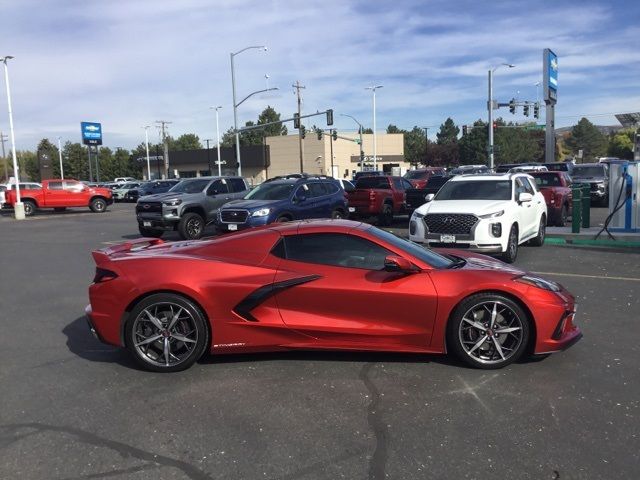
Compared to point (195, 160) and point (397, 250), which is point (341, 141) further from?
point (397, 250)

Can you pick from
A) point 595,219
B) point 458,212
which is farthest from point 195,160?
point 458,212

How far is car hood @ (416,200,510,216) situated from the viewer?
10.4m

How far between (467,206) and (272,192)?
5.67 m

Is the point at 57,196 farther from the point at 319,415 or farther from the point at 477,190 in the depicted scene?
the point at 319,415

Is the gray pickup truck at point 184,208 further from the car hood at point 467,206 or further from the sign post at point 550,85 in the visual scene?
the sign post at point 550,85

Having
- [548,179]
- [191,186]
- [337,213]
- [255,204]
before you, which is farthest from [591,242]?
[191,186]

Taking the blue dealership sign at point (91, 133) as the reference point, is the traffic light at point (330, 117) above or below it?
below

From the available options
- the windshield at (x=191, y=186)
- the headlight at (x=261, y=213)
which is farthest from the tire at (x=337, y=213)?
the windshield at (x=191, y=186)

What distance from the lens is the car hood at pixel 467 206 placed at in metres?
A: 10.4

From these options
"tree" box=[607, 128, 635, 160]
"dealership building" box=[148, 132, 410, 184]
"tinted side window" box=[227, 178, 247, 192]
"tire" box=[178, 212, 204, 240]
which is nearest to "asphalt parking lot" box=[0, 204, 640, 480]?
"tire" box=[178, 212, 204, 240]

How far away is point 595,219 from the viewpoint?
61.8ft

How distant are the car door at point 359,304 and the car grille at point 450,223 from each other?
5688 mm

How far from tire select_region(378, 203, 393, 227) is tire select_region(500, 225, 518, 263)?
770 centimetres

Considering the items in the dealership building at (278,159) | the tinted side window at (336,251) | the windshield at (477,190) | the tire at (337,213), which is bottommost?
the tire at (337,213)
